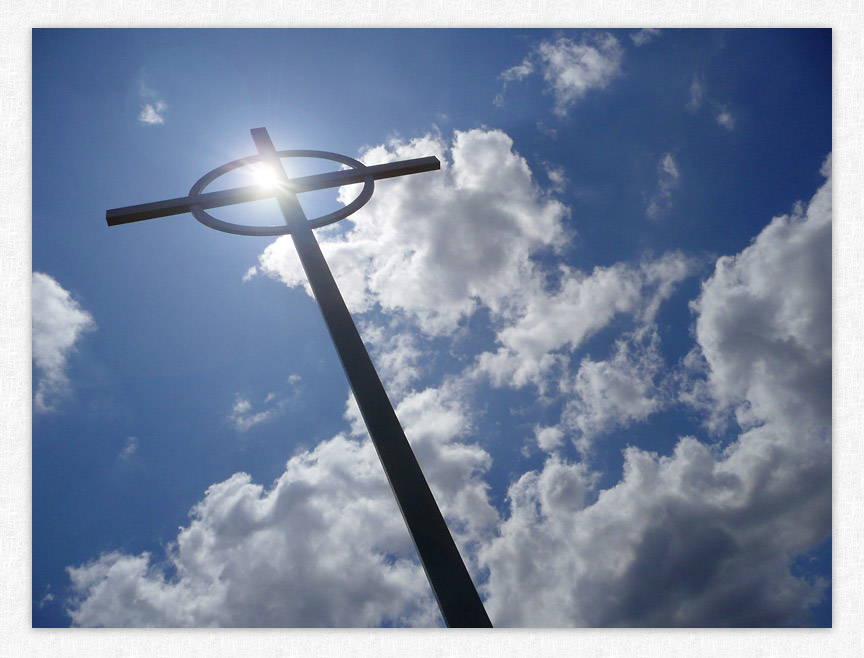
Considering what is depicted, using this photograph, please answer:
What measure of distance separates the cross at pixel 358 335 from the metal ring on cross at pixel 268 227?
16 mm

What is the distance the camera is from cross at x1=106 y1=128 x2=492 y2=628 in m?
5.71

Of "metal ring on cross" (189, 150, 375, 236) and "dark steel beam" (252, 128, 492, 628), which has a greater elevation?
"metal ring on cross" (189, 150, 375, 236)

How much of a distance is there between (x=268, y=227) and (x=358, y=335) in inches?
127

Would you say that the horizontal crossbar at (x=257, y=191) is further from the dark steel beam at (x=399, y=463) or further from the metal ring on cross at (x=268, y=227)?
the dark steel beam at (x=399, y=463)

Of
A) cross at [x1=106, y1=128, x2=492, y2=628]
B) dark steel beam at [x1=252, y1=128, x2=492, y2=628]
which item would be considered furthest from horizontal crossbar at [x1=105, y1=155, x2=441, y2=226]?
dark steel beam at [x1=252, y1=128, x2=492, y2=628]

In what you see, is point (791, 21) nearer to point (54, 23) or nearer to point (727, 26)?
point (727, 26)

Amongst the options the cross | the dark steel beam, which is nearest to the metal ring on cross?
the cross

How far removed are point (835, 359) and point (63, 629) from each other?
383 inches

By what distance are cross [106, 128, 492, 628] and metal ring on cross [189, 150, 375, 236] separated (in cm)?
2

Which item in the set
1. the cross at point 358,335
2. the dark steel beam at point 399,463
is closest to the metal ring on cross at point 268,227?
the cross at point 358,335

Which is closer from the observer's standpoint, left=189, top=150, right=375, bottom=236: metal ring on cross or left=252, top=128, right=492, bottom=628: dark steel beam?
left=252, top=128, right=492, bottom=628: dark steel beam

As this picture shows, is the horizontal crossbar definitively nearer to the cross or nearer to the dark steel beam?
the cross

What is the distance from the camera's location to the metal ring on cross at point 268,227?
31.3 ft

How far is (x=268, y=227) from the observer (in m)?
9.55
